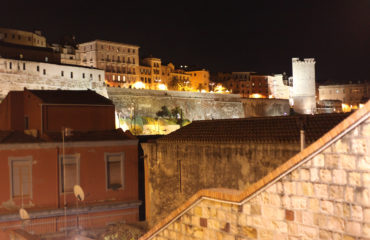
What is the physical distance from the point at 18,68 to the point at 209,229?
57.3 metres

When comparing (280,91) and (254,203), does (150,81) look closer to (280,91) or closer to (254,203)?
(280,91)

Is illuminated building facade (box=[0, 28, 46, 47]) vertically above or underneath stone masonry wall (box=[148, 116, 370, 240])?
above

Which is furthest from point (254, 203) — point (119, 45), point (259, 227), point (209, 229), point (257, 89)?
point (257, 89)

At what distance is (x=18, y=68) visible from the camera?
57.9 meters

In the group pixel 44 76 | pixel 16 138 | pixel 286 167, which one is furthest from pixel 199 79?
pixel 286 167

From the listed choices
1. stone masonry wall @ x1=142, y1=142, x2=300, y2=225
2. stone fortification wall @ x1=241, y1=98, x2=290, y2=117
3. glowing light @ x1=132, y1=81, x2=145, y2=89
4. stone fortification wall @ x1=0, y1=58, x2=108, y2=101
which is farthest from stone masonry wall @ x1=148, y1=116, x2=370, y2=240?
stone fortification wall @ x1=241, y1=98, x2=290, y2=117

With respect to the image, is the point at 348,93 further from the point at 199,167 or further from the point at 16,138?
the point at 16,138

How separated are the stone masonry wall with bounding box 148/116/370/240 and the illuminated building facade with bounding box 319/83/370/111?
120 m

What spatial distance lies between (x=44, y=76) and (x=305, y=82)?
168ft

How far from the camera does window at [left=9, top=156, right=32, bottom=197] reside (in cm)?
1633

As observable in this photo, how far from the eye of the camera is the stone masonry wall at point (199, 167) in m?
12.3

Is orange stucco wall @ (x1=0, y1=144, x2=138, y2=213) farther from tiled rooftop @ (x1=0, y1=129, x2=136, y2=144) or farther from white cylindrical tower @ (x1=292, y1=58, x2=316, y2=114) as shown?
white cylindrical tower @ (x1=292, y1=58, x2=316, y2=114)

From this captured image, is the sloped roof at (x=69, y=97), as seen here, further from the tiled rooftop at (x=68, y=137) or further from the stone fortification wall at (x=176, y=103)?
the stone fortification wall at (x=176, y=103)

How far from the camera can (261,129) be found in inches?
567
